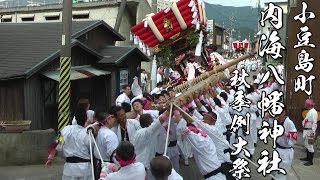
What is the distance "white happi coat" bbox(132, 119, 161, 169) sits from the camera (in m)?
6.80

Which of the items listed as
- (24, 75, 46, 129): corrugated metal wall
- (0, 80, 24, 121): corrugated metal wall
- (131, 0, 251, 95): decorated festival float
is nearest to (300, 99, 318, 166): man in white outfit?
(131, 0, 251, 95): decorated festival float

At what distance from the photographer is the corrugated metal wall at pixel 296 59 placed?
1519 cm

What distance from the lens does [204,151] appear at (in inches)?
252

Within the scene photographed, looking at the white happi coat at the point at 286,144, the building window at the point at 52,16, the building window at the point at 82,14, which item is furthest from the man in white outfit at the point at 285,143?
the building window at the point at 52,16

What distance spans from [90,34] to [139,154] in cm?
1001

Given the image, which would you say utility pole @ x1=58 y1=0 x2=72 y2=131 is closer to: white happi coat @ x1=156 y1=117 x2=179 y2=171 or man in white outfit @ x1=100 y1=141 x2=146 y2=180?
white happi coat @ x1=156 y1=117 x2=179 y2=171

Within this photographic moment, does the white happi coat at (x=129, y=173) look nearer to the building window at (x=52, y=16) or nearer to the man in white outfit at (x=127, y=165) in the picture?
the man in white outfit at (x=127, y=165)

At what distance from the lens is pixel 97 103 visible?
16688 millimetres

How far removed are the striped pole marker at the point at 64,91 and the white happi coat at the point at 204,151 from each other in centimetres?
534

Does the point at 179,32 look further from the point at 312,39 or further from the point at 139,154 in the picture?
the point at 312,39

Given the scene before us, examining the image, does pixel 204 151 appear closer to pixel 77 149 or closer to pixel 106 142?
pixel 106 142

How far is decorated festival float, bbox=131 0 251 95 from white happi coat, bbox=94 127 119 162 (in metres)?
2.24

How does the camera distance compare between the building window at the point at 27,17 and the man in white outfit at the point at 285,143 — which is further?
the building window at the point at 27,17

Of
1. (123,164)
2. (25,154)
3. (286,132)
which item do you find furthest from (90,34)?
(123,164)
